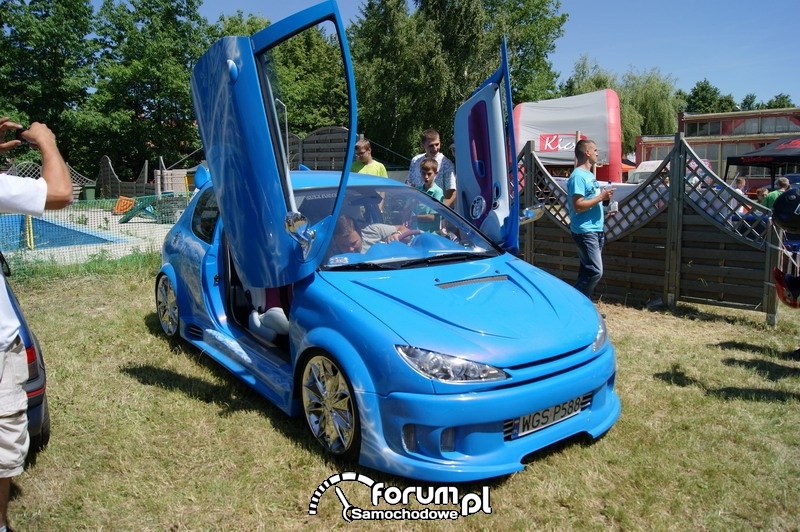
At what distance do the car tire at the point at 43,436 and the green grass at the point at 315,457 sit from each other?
0.18 ft

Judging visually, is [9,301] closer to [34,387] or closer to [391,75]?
[34,387]

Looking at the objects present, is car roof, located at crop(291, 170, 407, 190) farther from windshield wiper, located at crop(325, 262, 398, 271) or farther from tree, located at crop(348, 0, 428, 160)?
tree, located at crop(348, 0, 428, 160)

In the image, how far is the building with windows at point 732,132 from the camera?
2500 cm

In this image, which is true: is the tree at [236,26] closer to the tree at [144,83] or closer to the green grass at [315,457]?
the tree at [144,83]

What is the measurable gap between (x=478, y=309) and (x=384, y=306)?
1.65ft

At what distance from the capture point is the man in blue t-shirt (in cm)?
559

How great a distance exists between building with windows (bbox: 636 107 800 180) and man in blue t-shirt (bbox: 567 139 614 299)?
2162cm

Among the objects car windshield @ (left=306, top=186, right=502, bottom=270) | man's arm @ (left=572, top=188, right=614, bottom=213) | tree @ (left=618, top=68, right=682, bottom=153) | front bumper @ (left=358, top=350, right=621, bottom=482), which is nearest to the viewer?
front bumper @ (left=358, top=350, right=621, bottom=482)

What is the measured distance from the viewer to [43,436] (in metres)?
3.25

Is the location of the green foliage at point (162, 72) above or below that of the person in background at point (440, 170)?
above

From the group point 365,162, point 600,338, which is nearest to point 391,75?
point 365,162

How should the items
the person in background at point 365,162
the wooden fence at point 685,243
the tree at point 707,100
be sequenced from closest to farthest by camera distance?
the wooden fence at point 685,243, the person in background at point 365,162, the tree at point 707,100

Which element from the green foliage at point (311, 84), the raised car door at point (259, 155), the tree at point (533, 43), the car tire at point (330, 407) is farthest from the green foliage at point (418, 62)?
the car tire at point (330, 407)

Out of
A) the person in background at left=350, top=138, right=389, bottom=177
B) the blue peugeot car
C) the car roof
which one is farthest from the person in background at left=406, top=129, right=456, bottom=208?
the car roof
